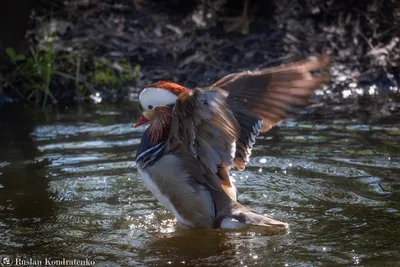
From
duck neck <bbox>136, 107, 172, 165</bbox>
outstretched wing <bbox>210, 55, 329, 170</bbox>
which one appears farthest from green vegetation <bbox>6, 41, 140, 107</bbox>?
outstretched wing <bbox>210, 55, 329, 170</bbox>

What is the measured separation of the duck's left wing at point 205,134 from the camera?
158 inches

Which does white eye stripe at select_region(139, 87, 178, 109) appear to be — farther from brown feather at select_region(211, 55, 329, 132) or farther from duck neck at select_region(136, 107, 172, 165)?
brown feather at select_region(211, 55, 329, 132)

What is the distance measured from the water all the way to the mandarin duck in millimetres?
137

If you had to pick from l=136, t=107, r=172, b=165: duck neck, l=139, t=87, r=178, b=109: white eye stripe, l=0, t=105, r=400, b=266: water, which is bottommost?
l=0, t=105, r=400, b=266: water

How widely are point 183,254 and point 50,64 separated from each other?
201 inches

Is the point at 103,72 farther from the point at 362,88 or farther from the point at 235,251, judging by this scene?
the point at 235,251

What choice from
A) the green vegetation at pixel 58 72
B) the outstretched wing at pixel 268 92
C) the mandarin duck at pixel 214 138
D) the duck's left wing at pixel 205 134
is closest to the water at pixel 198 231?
the mandarin duck at pixel 214 138

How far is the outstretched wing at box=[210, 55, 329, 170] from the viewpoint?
170 inches

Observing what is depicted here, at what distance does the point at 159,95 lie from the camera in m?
4.56

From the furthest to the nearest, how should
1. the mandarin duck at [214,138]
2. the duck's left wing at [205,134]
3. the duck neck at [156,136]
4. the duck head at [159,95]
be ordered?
the duck neck at [156,136]
the duck head at [159,95]
the mandarin duck at [214,138]
the duck's left wing at [205,134]

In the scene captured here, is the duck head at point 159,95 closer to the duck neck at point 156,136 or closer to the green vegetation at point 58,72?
the duck neck at point 156,136

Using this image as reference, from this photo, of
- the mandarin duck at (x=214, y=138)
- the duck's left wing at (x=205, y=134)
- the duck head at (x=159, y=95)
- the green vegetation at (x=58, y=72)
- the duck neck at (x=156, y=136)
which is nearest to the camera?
the duck's left wing at (x=205, y=134)

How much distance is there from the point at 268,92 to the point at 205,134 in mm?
499

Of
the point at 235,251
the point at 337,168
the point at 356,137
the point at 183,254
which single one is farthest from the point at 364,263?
the point at 356,137
